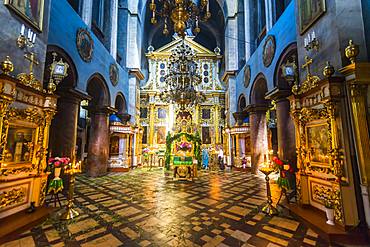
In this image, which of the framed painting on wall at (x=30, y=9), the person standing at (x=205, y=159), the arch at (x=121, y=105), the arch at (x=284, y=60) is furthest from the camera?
the person standing at (x=205, y=159)

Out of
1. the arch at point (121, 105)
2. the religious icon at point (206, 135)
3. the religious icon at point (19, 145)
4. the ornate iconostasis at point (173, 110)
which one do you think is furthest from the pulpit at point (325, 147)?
the religious icon at point (206, 135)

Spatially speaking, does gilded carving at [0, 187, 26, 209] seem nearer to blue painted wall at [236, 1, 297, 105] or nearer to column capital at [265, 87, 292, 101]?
column capital at [265, 87, 292, 101]

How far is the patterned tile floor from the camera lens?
3109 millimetres

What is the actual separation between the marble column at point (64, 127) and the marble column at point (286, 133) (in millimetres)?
7986

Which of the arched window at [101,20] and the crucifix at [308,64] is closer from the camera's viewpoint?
the crucifix at [308,64]

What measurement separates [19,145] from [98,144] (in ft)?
20.1

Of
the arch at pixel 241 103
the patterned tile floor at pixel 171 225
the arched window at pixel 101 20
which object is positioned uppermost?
the arched window at pixel 101 20

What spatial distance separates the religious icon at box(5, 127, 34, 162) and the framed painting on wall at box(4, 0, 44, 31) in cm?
269

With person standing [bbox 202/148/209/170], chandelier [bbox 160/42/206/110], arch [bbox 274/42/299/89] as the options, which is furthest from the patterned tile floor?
person standing [bbox 202/148/209/170]

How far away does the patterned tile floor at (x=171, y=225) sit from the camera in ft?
10.2

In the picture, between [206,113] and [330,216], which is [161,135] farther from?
[330,216]

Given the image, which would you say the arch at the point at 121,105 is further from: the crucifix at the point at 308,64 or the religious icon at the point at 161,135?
the crucifix at the point at 308,64

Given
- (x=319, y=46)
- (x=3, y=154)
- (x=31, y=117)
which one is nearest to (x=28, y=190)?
(x=3, y=154)

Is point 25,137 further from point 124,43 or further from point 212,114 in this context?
point 212,114
